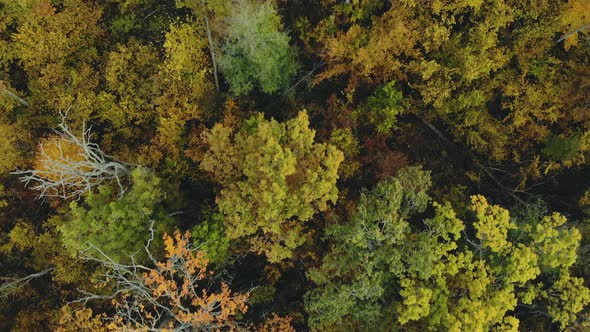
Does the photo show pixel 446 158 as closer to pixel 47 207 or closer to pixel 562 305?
pixel 562 305

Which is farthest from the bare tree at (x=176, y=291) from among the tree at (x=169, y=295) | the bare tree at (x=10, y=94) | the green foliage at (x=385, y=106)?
the green foliage at (x=385, y=106)

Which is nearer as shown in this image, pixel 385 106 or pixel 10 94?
pixel 385 106

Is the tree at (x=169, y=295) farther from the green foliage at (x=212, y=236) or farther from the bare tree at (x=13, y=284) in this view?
the bare tree at (x=13, y=284)

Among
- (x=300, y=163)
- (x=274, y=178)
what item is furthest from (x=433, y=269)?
(x=274, y=178)

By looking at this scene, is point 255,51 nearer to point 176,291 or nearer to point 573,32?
point 176,291

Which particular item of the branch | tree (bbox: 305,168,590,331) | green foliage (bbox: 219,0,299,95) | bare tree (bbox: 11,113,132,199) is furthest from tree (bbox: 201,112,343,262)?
the branch

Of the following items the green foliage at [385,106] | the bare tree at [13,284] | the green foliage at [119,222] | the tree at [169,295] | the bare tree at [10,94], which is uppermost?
the bare tree at [10,94]

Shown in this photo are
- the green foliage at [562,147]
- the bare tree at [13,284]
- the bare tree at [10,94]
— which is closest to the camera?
the green foliage at [562,147]

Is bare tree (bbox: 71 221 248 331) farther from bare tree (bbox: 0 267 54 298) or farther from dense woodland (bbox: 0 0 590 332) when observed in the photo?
bare tree (bbox: 0 267 54 298)
